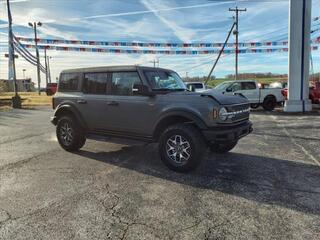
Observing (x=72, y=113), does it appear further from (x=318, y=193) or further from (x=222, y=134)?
(x=318, y=193)

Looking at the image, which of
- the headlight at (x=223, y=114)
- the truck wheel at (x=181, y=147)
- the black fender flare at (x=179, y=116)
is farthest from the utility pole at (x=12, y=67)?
the headlight at (x=223, y=114)

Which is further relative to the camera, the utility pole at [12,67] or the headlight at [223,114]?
the utility pole at [12,67]

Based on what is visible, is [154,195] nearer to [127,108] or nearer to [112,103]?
[127,108]

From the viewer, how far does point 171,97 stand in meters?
5.83

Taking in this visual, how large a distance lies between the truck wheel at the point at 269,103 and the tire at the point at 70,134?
13337 mm

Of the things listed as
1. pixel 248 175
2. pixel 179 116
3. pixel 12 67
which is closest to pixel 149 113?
pixel 179 116

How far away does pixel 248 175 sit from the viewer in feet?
18.2

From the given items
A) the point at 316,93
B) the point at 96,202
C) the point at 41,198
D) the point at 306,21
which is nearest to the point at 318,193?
the point at 96,202

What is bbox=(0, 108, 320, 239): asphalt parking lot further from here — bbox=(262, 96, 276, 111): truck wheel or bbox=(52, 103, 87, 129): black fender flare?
bbox=(262, 96, 276, 111): truck wheel

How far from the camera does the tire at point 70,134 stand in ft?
23.9

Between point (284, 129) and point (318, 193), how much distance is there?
6616mm

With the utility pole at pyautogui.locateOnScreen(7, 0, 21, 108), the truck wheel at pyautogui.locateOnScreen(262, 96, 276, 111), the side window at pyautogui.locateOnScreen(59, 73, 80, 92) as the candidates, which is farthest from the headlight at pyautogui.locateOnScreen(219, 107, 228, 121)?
the utility pole at pyautogui.locateOnScreen(7, 0, 21, 108)

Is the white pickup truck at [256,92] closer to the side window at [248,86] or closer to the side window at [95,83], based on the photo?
the side window at [248,86]

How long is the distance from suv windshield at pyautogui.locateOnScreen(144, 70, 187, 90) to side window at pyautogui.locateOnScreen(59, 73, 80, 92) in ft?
6.65
